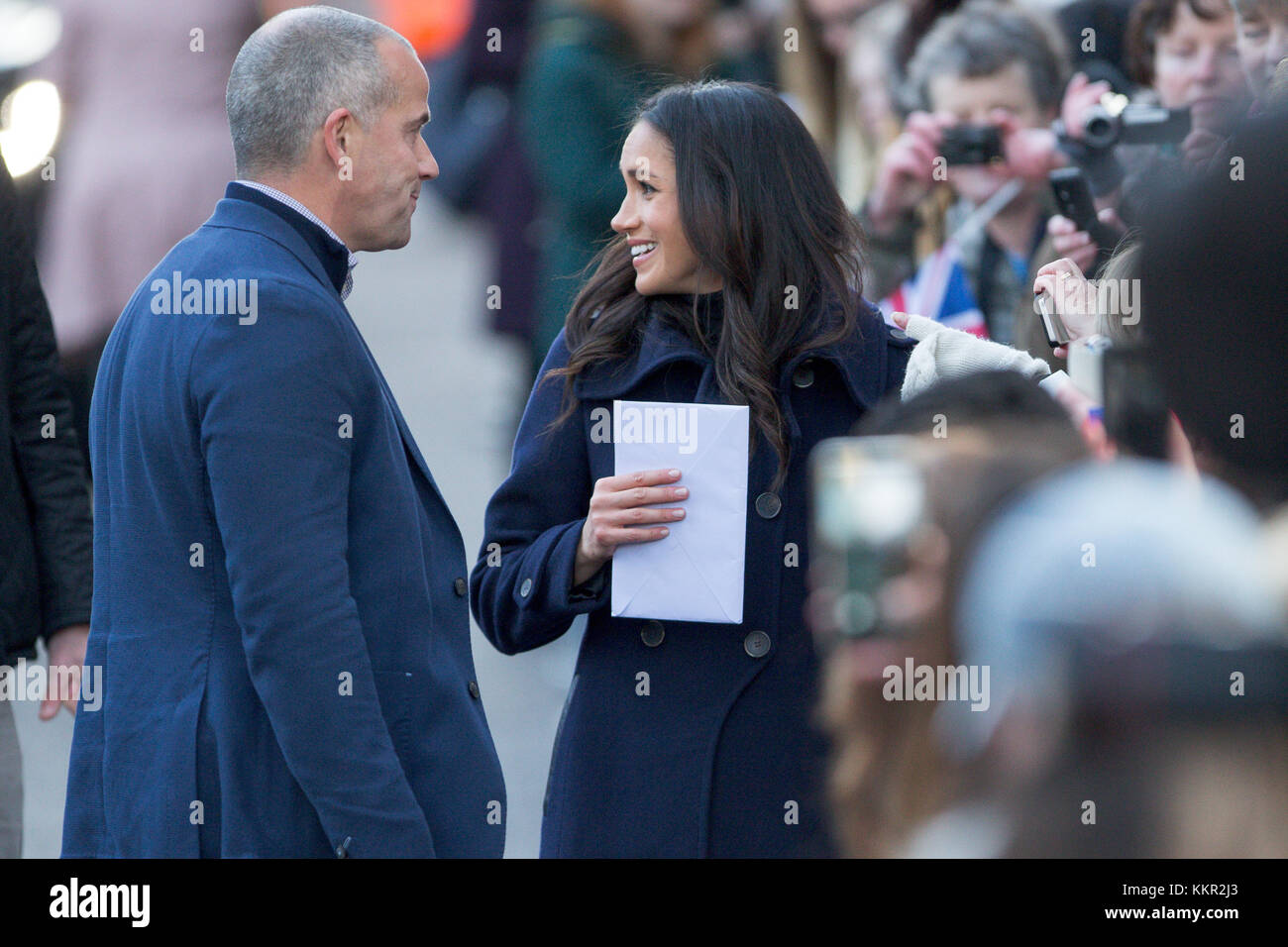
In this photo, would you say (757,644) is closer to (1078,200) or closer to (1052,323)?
(1052,323)

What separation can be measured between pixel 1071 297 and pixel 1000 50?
159cm

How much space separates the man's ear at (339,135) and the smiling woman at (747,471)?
443mm

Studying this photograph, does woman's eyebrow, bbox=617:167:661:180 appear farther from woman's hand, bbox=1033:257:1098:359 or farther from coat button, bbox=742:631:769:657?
coat button, bbox=742:631:769:657

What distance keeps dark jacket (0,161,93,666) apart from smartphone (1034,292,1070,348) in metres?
1.73

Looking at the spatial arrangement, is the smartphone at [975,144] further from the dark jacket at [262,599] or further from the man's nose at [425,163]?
the dark jacket at [262,599]

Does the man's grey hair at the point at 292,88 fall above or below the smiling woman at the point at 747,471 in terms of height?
above

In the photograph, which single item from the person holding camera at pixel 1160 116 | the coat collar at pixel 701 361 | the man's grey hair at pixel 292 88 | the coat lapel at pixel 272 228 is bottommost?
the coat collar at pixel 701 361

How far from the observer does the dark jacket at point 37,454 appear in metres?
2.87

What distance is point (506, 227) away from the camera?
5625 mm

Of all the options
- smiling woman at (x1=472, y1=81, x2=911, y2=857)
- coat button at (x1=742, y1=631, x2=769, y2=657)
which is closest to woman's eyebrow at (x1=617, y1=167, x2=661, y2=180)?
smiling woman at (x1=472, y1=81, x2=911, y2=857)

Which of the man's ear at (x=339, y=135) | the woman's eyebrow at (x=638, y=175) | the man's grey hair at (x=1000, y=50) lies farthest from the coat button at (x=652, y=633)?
the man's grey hair at (x=1000, y=50)

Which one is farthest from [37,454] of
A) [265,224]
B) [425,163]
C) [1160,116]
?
[1160,116]

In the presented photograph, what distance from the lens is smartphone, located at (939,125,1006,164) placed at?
385cm
